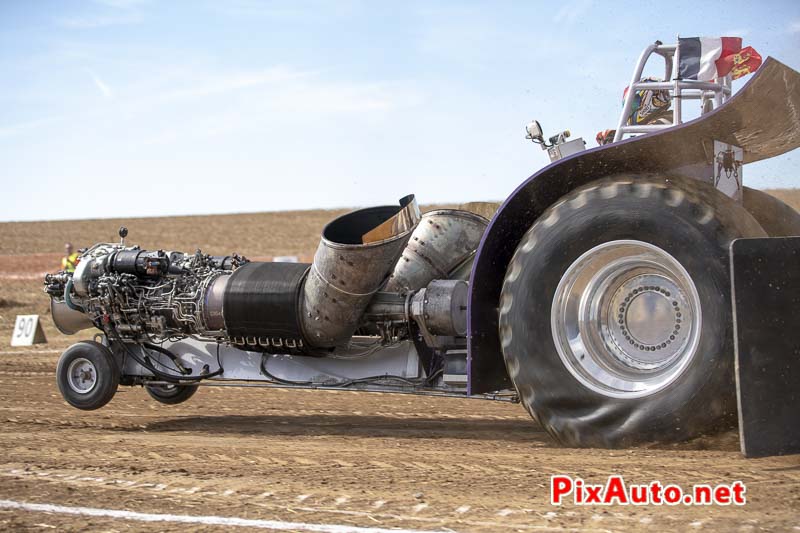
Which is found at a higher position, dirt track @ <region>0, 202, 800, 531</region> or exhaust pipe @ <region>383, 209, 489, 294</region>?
exhaust pipe @ <region>383, 209, 489, 294</region>

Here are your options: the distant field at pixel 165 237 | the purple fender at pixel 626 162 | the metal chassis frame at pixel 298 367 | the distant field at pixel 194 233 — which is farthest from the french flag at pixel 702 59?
the distant field at pixel 194 233

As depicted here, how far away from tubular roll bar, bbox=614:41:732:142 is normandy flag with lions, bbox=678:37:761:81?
0.05 metres

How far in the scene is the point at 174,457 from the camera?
16.0ft

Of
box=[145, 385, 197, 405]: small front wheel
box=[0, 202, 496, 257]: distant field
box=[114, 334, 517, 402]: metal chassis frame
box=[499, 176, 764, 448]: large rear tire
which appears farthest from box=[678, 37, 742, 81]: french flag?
box=[0, 202, 496, 257]: distant field

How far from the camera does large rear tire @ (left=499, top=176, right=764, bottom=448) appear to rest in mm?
3906

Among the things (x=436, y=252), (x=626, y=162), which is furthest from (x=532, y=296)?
(x=436, y=252)

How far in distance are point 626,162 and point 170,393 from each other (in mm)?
4543

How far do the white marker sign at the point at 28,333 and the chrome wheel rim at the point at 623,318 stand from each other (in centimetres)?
1260

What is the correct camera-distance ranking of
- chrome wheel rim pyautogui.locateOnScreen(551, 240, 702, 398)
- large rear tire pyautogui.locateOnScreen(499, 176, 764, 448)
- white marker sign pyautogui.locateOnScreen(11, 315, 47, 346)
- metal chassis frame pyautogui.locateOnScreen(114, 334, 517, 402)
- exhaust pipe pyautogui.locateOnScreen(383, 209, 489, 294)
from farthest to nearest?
white marker sign pyautogui.locateOnScreen(11, 315, 47, 346) → exhaust pipe pyautogui.locateOnScreen(383, 209, 489, 294) → metal chassis frame pyautogui.locateOnScreen(114, 334, 517, 402) → chrome wheel rim pyautogui.locateOnScreen(551, 240, 702, 398) → large rear tire pyautogui.locateOnScreen(499, 176, 764, 448)

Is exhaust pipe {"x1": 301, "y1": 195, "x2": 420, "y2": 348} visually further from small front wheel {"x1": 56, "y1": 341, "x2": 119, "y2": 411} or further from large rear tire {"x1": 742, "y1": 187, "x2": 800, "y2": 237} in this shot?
large rear tire {"x1": 742, "y1": 187, "x2": 800, "y2": 237}

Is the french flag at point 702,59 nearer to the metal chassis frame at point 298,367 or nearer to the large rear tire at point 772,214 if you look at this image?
the large rear tire at point 772,214

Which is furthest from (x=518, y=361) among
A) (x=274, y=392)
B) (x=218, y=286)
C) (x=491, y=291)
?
(x=274, y=392)

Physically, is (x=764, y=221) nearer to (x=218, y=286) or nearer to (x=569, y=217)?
(x=569, y=217)

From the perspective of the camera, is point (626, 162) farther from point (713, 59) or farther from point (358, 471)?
point (358, 471)
